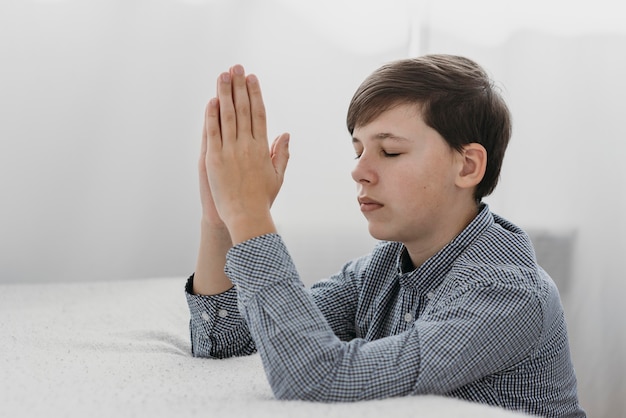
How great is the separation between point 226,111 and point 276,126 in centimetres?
110

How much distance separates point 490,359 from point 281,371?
0.25 m

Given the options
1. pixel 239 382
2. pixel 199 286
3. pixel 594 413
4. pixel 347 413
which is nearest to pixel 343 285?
Result: pixel 199 286

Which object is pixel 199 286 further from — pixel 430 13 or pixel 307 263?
pixel 430 13

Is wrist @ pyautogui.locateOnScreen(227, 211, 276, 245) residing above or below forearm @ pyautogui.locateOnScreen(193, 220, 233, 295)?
above

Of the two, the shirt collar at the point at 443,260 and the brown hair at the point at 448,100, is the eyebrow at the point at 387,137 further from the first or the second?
the shirt collar at the point at 443,260

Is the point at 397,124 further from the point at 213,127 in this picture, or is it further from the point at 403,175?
the point at 213,127

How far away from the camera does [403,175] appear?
1021mm

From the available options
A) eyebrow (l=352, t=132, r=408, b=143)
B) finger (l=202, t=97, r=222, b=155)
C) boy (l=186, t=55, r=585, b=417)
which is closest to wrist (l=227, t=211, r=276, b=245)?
boy (l=186, t=55, r=585, b=417)

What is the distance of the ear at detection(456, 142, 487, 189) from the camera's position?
3.53ft

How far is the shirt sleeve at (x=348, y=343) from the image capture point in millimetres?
791

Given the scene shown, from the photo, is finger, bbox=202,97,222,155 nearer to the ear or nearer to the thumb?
the thumb

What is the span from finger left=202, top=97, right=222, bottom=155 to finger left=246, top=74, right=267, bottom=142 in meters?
0.04

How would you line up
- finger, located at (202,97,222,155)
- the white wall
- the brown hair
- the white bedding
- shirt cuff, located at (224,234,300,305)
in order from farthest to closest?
the white wall → the brown hair → finger, located at (202,97,222,155) → shirt cuff, located at (224,234,300,305) → the white bedding

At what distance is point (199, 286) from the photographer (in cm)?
112
